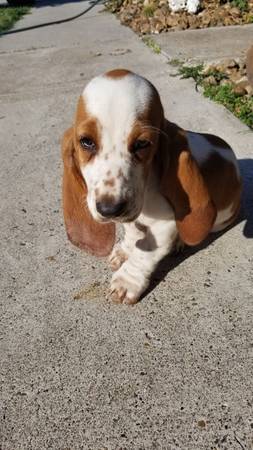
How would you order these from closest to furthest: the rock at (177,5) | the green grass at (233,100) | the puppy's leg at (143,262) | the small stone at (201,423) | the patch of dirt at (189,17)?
1. the small stone at (201,423)
2. the puppy's leg at (143,262)
3. the green grass at (233,100)
4. the patch of dirt at (189,17)
5. the rock at (177,5)

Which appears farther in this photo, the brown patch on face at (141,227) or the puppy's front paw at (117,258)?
the puppy's front paw at (117,258)

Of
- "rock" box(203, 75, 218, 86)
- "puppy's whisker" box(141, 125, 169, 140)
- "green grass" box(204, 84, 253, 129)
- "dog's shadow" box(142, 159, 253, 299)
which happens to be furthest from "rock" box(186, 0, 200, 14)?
"puppy's whisker" box(141, 125, 169, 140)

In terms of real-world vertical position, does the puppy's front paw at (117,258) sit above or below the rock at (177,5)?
above

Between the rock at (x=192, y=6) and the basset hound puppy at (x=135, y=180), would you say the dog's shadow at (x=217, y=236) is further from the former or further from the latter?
the rock at (x=192, y=6)

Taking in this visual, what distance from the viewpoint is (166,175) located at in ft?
7.57

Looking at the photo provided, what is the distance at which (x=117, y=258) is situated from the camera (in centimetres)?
293

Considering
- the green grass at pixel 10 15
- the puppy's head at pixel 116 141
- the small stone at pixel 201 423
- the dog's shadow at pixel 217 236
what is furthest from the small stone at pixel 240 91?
the green grass at pixel 10 15

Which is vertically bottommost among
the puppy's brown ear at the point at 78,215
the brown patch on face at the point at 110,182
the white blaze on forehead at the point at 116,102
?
the puppy's brown ear at the point at 78,215

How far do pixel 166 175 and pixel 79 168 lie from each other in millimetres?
391

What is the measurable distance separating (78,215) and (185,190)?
0.53 m

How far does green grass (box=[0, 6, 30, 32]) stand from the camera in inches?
408

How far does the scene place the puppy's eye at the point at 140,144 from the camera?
2.10m

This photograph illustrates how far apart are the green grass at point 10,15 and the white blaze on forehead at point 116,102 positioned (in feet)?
28.1

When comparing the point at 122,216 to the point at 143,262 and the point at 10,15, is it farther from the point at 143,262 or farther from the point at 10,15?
the point at 10,15
